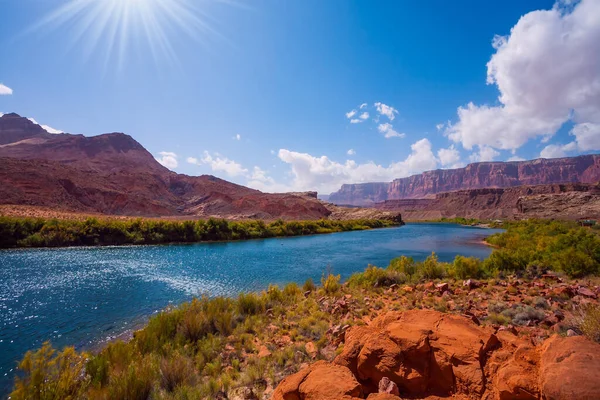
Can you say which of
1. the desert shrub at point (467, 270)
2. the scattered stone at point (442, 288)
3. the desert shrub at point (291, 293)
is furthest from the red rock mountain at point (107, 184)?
the scattered stone at point (442, 288)

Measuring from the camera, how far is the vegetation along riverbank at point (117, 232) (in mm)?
27141

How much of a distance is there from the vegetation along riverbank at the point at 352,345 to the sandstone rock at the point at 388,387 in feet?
0.05

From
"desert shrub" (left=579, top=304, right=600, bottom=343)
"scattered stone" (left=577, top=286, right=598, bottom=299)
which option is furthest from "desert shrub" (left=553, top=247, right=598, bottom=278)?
"desert shrub" (left=579, top=304, right=600, bottom=343)

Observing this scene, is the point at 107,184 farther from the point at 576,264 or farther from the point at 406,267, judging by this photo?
the point at 576,264

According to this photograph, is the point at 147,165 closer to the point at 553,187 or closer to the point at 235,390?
the point at 235,390

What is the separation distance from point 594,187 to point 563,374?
419 ft

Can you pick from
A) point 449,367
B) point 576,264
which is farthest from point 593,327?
point 576,264

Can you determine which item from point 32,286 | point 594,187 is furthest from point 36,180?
point 594,187

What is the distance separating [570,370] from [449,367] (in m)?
1.26

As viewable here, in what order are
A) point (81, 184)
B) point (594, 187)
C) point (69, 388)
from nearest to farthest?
point (69, 388) → point (81, 184) → point (594, 187)

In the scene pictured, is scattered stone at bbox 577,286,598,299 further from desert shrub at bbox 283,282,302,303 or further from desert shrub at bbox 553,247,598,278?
desert shrub at bbox 283,282,302,303

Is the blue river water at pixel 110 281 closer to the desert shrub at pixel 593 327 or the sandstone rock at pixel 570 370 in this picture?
the sandstone rock at pixel 570 370

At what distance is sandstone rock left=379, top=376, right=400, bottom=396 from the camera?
3594mm

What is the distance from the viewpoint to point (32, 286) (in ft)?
49.9
